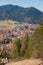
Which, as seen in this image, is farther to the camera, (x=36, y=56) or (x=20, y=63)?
(x=36, y=56)

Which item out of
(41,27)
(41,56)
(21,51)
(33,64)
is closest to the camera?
(33,64)

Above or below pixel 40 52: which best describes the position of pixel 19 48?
below

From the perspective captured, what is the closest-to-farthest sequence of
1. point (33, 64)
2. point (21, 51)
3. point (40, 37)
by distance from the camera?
point (33, 64), point (40, 37), point (21, 51)

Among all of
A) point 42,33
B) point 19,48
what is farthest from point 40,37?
point 19,48

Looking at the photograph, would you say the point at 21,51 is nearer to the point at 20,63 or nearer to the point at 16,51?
the point at 16,51

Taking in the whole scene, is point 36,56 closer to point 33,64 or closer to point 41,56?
point 41,56

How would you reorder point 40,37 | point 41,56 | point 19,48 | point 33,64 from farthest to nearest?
point 19,48 < point 40,37 < point 41,56 < point 33,64

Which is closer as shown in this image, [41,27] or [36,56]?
[36,56]

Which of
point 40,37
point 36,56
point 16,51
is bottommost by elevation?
point 16,51

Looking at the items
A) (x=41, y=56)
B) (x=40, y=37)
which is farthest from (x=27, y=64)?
(x=40, y=37)
